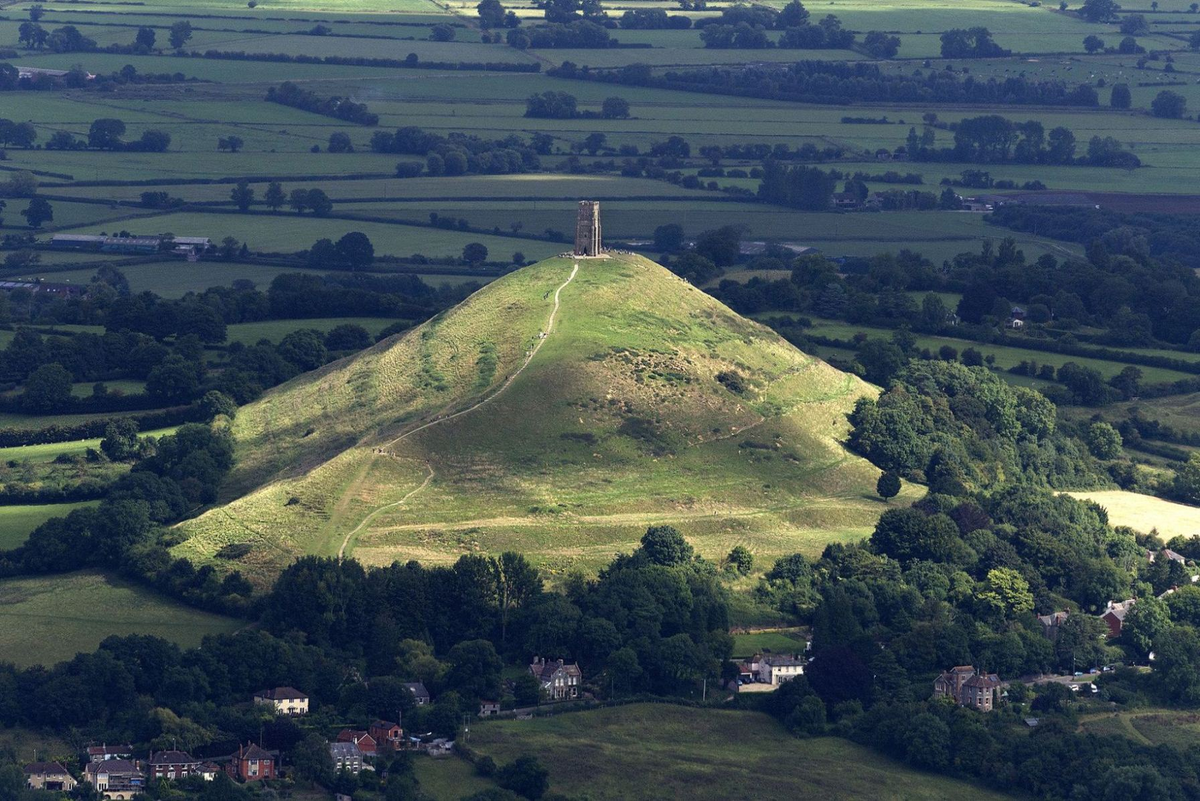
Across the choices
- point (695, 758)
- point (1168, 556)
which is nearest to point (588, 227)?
point (1168, 556)

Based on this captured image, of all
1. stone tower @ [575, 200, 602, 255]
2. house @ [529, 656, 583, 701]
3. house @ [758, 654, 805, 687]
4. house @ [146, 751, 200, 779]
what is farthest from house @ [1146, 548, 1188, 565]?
house @ [146, 751, 200, 779]

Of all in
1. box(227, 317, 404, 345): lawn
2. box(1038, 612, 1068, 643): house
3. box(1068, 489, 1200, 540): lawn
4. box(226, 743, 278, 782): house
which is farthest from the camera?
box(227, 317, 404, 345): lawn

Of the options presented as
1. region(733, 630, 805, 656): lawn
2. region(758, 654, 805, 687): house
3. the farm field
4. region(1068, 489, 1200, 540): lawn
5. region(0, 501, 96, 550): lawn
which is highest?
the farm field

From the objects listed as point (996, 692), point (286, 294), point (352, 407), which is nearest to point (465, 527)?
point (352, 407)

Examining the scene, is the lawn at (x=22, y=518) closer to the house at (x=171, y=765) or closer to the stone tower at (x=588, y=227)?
the house at (x=171, y=765)

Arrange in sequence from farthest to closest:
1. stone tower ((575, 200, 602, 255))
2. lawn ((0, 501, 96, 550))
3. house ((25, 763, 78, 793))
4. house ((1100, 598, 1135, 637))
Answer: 1. stone tower ((575, 200, 602, 255))
2. lawn ((0, 501, 96, 550))
3. house ((1100, 598, 1135, 637))
4. house ((25, 763, 78, 793))

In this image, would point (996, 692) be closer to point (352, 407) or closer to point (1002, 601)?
point (1002, 601)

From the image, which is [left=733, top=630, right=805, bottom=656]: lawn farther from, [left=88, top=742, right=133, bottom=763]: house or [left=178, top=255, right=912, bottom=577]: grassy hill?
[left=88, top=742, right=133, bottom=763]: house

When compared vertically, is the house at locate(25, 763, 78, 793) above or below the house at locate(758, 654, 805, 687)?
above
